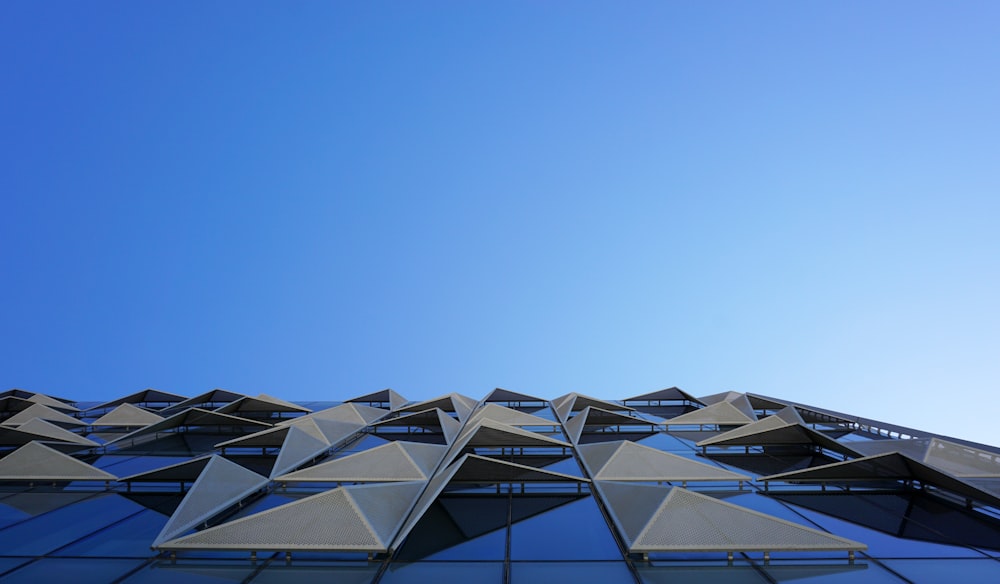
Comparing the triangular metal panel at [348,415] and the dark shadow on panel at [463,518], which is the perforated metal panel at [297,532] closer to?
the dark shadow on panel at [463,518]

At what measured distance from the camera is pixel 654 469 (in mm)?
14898

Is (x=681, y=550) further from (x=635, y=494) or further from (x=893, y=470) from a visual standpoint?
(x=893, y=470)

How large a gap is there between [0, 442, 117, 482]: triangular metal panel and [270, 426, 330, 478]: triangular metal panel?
447 cm

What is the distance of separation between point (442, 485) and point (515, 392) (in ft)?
73.1

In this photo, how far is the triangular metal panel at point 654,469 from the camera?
14672 millimetres

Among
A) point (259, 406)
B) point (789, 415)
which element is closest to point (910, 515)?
point (789, 415)

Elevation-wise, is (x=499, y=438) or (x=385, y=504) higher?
(x=499, y=438)

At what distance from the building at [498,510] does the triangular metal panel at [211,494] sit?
48mm

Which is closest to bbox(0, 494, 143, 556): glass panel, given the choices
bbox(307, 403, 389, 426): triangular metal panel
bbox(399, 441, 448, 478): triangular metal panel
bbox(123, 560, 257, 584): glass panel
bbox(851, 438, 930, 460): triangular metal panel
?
bbox(123, 560, 257, 584): glass panel

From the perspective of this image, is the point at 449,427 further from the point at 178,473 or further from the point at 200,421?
the point at 200,421

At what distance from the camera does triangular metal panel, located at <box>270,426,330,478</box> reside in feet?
52.6

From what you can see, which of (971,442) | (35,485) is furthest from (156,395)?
(971,442)

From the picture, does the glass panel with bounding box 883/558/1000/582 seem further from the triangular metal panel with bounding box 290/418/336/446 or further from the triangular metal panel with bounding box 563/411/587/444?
the triangular metal panel with bounding box 290/418/336/446

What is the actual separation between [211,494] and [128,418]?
17382mm
